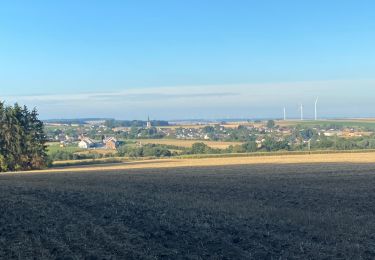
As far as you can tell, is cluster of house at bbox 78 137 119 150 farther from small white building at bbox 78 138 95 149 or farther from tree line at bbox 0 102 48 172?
tree line at bbox 0 102 48 172

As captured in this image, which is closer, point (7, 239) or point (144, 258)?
point (144, 258)

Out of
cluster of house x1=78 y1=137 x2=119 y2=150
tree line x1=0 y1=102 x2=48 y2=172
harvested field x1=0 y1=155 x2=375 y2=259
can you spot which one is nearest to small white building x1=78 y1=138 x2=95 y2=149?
cluster of house x1=78 y1=137 x2=119 y2=150

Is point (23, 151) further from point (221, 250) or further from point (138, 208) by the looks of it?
point (221, 250)

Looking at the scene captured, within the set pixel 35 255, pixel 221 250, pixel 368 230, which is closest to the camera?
pixel 35 255

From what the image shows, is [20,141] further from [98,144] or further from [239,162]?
[98,144]

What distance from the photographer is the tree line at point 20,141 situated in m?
60.3

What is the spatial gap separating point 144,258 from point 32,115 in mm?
54517

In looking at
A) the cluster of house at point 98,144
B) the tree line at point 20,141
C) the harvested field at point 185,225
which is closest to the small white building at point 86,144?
the cluster of house at point 98,144

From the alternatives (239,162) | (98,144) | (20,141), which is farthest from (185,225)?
(98,144)

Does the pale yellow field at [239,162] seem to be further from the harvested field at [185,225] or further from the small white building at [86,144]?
the small white building at [86,144]

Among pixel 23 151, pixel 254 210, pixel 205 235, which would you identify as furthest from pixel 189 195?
pixel 23 151

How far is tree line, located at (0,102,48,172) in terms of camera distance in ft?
198

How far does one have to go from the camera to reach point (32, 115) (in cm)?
6209

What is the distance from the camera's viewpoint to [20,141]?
60406 mm
